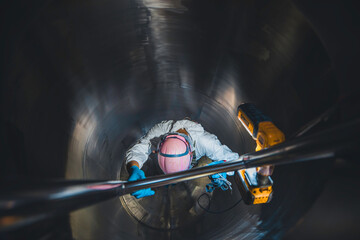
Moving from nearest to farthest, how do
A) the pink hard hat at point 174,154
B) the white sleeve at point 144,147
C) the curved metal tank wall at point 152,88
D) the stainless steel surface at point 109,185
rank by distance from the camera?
the stainless steel surface at point 109,185, the curved metal tank wall at point 152,88, the pink hard hat at point 174,154, the white sleeve at point 144,147

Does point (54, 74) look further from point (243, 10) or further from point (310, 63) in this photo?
point (310, 63)

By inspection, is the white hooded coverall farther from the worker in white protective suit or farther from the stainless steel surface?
the stainless steel surface

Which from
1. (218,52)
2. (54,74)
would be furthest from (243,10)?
(54,74)

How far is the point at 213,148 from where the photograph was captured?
173 centimetres

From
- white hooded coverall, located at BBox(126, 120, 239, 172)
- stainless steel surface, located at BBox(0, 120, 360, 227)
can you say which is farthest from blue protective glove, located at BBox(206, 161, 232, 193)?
stainless steel surface, located at BBox(0, 120, 360, 227)

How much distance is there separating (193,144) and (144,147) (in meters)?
0.39

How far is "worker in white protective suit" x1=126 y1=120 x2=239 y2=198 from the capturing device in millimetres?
1572

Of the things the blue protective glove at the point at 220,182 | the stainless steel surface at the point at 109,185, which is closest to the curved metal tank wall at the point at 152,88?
the blue protective glove at the point at 220,182

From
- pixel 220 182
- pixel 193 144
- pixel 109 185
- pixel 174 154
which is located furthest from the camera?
pixel 193 144

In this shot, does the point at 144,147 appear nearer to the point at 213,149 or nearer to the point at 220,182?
the point at 213,149

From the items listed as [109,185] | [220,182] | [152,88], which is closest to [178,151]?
[220,182]

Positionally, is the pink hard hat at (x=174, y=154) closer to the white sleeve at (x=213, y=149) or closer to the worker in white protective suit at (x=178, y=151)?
the worker in white protective suit at (x=178, y=151)

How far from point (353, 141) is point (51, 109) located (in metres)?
1.09

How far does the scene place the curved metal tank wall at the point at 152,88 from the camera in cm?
87
